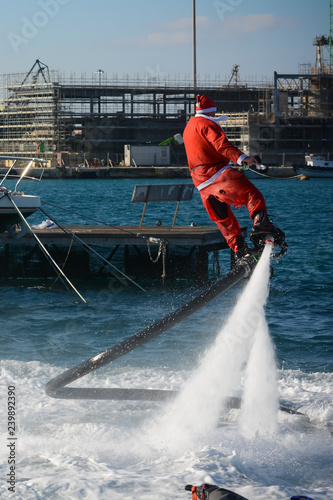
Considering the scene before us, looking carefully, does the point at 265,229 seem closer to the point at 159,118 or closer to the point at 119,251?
the point at 119,251

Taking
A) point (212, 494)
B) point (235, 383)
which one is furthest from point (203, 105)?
point (212, 494)

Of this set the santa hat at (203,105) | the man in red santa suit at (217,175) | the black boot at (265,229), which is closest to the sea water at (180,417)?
the black boot at (265,229)

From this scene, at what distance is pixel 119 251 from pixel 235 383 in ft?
47.3

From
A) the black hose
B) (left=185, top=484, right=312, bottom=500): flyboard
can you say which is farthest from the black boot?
(left=185, top=484, right=312, bottom=500): flyboard

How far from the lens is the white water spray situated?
9711 millimetres

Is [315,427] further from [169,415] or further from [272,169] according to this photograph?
[272,169]

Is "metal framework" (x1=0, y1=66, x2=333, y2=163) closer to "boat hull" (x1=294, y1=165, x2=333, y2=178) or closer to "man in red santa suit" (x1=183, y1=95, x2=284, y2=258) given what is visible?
"boat hull" (x1=294, y1=165, x2=333, y2=178)

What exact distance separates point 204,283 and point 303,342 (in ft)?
25.6

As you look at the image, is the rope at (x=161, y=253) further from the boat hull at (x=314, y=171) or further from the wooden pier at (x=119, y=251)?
the boat hull at (x=314, y=171)

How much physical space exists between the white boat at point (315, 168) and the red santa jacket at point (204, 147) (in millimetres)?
121441

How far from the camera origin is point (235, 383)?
1067 cm

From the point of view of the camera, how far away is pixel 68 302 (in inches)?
859

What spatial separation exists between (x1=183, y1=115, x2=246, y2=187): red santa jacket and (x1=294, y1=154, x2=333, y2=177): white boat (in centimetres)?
12144

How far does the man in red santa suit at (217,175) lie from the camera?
8.93 metres
